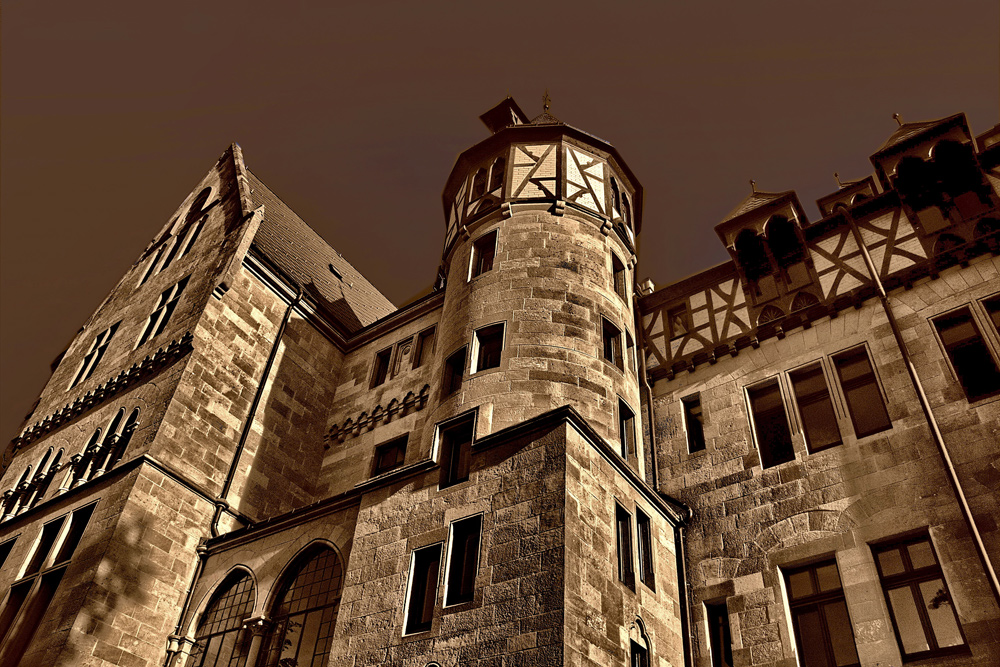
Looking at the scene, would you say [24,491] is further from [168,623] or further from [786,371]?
[786,371]

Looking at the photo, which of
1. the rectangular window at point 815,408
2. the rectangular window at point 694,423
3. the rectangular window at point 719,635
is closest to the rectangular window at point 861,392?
the rectangular window at point 815,408

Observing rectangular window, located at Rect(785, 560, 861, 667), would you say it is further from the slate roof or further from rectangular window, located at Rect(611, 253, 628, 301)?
the slate roof

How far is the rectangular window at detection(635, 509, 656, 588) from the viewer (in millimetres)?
12742

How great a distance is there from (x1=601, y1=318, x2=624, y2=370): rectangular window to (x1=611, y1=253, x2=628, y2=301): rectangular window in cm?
164

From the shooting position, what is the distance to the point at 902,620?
36.4 ft

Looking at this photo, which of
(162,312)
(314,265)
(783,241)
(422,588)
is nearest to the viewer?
(422,588)

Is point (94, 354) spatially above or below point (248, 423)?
above

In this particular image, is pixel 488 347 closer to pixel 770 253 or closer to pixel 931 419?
pixel 770 253

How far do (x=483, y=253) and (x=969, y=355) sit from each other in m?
9.72

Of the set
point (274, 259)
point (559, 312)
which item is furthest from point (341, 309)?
point (559, 312)

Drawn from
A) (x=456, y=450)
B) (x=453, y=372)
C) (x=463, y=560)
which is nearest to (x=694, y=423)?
(x=453, y=372)

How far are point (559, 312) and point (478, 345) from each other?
1.70 meters

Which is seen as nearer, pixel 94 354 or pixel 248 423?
pixel 248 423

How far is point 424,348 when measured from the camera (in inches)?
766
